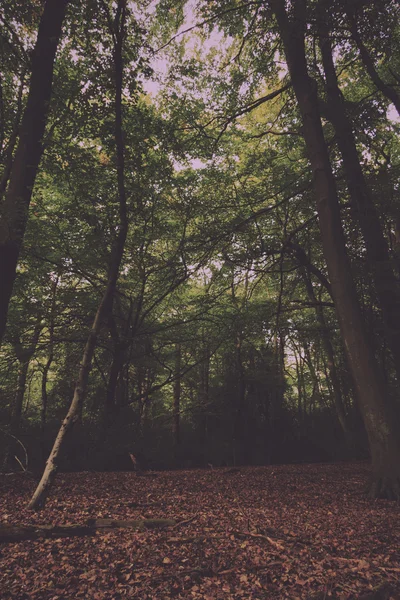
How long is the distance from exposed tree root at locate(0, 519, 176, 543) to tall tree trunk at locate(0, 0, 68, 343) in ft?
7.05

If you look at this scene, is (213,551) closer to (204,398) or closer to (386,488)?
(386,488)

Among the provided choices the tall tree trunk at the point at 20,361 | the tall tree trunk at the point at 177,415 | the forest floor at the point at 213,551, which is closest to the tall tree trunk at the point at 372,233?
the forest floor at the point at 213,551

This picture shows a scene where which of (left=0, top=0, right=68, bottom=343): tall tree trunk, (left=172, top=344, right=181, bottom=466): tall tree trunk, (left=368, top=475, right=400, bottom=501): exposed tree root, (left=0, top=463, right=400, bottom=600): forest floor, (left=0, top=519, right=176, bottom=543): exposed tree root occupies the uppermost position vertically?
(left=0, top=0, right=68, bottom=343): tall tree trunk

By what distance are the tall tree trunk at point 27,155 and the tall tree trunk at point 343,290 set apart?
4.20 metres

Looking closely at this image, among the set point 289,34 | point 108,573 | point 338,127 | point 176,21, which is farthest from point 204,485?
point 176,21

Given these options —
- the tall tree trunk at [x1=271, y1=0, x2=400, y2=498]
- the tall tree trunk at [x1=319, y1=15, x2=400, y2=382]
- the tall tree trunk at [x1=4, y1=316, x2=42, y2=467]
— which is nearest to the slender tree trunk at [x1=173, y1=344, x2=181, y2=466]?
the tall tree trunk at [x1=4, y1=316, x2=42, y2=467]

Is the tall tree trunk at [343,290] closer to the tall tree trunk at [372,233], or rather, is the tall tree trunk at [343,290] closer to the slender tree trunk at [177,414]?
the tall tree trunk at [372,233]

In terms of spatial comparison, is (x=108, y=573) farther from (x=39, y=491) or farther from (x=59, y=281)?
(x=59, y=281)

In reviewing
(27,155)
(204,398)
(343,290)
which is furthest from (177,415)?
(27,155)

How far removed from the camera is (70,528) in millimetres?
3504

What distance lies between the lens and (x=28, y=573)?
269cm

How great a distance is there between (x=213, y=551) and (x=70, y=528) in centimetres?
162

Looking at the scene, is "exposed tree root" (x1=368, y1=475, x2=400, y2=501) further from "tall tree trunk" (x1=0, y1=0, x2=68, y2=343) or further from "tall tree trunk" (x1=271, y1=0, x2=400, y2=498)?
"tall tree trunk" (x1=0, y1=0, x2=68, y2=343)

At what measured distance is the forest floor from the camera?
8.00ft
